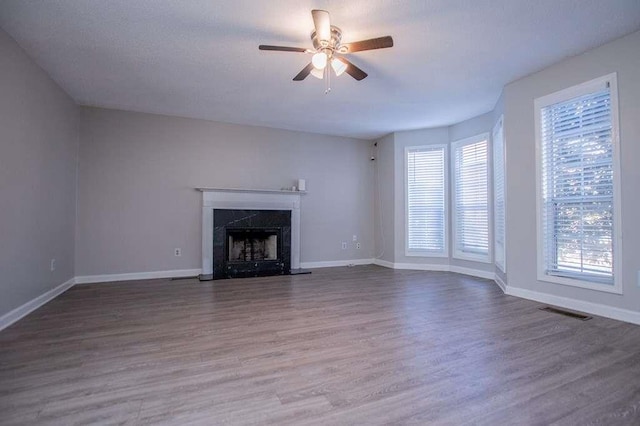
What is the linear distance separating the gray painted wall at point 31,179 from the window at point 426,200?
5.14 m

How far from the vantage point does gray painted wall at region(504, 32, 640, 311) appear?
2.71 meters

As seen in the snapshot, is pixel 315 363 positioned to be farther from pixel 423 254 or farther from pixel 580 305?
pixel 423 254

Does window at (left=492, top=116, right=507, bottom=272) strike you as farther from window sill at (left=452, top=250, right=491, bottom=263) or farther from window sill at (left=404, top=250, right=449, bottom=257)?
window sill at (left=404, top=250, right=449, bottom=257)

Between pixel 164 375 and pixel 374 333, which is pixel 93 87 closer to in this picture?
pixel 164 375

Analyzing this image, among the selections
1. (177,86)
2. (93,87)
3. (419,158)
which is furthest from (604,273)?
(93,87)

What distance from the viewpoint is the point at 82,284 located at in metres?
4.23

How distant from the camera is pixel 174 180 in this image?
484 cm

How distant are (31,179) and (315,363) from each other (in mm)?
3323

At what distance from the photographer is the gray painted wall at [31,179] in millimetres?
2660

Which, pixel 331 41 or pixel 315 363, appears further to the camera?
pixel 331 41

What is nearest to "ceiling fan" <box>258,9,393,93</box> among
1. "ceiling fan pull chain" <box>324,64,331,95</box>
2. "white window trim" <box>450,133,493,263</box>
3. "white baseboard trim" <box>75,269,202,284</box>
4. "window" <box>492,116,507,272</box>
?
"ceiling fan pull chain" <box>324,64,331,95</box>

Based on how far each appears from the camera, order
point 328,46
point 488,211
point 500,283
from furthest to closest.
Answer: point 488,211
point 500,283
point 328,46

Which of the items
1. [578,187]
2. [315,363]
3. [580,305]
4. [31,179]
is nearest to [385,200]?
[578,187]

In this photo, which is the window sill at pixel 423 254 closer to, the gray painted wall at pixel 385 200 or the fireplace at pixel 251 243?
the gray painted wall at pixel 385 200
